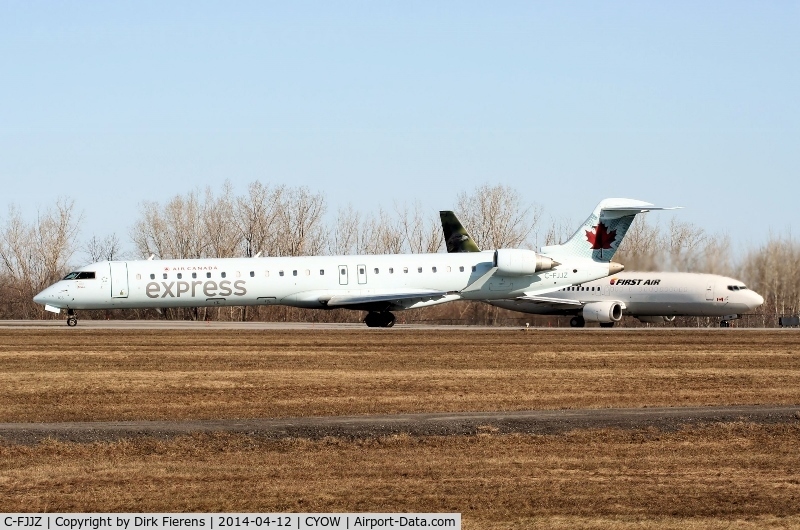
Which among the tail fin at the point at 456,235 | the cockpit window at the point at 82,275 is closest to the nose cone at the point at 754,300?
the tail fin at the point at 456,235

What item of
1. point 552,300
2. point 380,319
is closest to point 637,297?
point 552,300

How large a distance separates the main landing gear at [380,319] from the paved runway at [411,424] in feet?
93.3

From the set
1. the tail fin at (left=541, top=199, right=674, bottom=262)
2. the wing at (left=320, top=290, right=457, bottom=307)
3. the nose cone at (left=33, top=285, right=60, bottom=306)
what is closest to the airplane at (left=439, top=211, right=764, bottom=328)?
the tail fin at (left=541, top=199, right=674, bottom=262)

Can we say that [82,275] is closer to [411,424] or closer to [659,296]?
[659,296]

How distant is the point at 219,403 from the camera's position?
20891mm

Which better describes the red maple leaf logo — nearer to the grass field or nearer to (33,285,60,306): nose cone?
the grass field

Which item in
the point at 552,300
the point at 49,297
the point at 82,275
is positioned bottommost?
the point at 552,300

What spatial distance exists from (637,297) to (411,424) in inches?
1610

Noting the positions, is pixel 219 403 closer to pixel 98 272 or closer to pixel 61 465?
→ pixel 61 465

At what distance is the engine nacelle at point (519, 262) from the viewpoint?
46562mm

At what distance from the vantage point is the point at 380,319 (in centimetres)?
4800

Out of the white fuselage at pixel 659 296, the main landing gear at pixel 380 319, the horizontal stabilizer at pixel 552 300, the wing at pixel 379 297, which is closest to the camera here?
the wing at pixel 379 297

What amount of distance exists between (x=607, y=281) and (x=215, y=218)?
4086 cm

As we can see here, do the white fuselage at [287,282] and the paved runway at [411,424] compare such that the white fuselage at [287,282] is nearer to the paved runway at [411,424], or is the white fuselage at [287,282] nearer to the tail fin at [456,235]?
the tail fin at [456,235]
